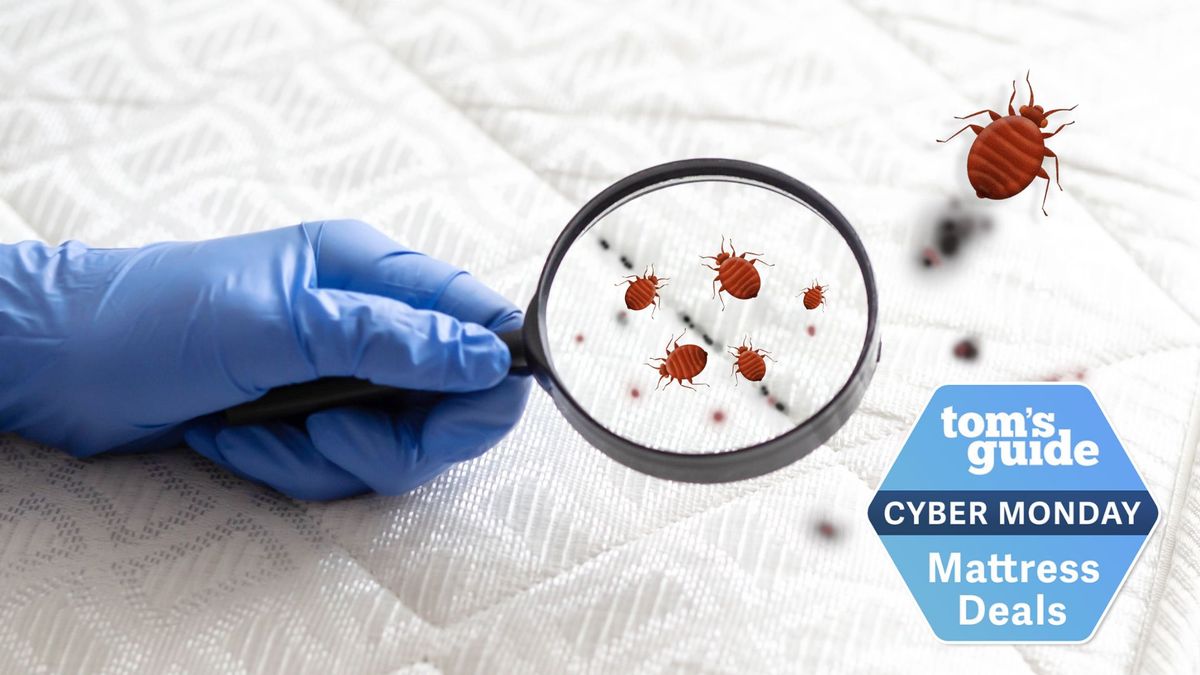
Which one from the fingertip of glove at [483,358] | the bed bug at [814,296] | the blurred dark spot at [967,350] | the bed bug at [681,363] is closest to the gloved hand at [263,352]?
the fingertip of glove at [483,358]

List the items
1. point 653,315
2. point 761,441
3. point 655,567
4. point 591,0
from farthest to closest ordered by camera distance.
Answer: point 591,0, point 653,315, point 655,567, point 761,441

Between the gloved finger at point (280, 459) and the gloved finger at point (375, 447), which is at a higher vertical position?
the gloved finger at point (375, 447)

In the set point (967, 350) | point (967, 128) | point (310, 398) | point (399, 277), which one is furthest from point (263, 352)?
point (967, 128)

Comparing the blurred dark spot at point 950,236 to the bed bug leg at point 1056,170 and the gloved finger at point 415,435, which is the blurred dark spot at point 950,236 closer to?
the bed bug leg at point 1056,170

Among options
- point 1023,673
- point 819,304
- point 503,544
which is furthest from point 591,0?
point 1023,673

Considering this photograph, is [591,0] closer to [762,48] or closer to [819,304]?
[762,48]

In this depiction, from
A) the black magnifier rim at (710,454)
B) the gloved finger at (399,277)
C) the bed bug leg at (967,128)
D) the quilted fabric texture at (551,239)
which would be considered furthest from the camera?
the bed bug leg at (967,128)

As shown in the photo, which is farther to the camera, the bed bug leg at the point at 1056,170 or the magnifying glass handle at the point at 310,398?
the bed bug leg at the point at 1056,170

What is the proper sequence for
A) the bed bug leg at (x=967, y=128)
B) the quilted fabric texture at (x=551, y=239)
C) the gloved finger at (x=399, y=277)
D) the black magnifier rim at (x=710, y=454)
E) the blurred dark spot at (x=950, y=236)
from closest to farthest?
the black magnifier rim at (x=710, y=454) → the quilted fabric texture at (x=551, y=239) → the gloved finger at (x=399, y=277) → the blurred dark spot at (x=950, y=236) → the bed bug leg at (x=967, y=128)
